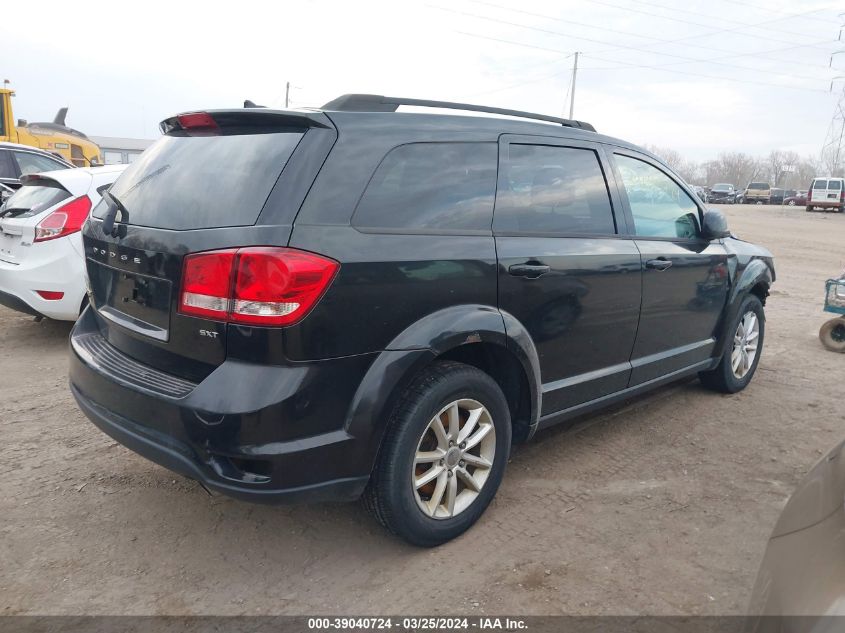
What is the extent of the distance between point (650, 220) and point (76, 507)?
350 cm

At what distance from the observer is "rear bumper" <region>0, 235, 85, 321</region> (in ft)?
16.9

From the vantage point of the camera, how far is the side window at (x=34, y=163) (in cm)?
863

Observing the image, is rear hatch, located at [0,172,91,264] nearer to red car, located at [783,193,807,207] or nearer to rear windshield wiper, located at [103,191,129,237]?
rear windshield wiper, located at [103,191,129,237]

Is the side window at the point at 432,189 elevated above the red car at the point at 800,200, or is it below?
below

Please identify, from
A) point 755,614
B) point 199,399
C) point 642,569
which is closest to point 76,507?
point 199,399

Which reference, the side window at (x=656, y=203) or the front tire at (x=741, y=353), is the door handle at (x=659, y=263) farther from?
the front tire at (x=741, y=353)

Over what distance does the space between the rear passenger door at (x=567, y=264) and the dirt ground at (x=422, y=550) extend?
21.1 inches

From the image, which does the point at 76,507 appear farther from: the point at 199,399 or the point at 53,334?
the point at 53,334

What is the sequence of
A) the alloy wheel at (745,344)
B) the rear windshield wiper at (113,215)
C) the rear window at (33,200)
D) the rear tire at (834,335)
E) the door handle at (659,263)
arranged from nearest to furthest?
the rear windshield wiper at (113,215)
the door handle at (659,263)
the alloy wheel at (745,344)
the rear window at (33,200)
the rear tire at (834,335)

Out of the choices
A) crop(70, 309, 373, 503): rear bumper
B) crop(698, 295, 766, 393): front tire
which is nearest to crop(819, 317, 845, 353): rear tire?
crop(698, 295, 766, 393): front tire

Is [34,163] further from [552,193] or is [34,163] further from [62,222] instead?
[552,193]

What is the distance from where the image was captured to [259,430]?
88.2 inches

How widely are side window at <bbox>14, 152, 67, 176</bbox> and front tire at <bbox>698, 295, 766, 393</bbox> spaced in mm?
8329

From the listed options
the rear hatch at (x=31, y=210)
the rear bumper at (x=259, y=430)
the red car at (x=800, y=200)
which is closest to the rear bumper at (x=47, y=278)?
the rear hatch at (x=31, y=210)
